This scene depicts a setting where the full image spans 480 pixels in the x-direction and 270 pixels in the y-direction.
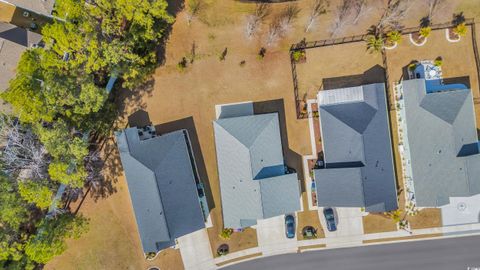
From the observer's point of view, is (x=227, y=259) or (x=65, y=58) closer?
(x=65, y=58)

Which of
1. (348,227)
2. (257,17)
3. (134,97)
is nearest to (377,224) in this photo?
(348,227)

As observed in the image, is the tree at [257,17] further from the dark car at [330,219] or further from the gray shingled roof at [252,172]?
the dark car at [330,219]

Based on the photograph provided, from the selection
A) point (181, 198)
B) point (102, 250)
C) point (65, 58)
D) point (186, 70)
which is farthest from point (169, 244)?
point (65, 58)

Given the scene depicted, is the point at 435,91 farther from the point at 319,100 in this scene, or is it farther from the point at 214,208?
the point at 214,208

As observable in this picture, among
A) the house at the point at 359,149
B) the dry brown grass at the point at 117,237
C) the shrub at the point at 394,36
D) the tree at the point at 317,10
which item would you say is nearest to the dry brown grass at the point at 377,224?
the house at the point at 359,149

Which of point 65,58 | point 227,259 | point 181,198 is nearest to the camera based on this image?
point 65,58

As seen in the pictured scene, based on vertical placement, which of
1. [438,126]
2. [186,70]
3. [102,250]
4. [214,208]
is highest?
[186,70]

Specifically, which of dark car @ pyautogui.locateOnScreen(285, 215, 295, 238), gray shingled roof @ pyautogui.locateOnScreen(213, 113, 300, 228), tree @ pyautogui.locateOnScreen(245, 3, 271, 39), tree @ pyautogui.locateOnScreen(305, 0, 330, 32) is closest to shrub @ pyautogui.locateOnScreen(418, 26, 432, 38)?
tree @ pyautogui.locateOnScreen(305, 0, 330, 32)
